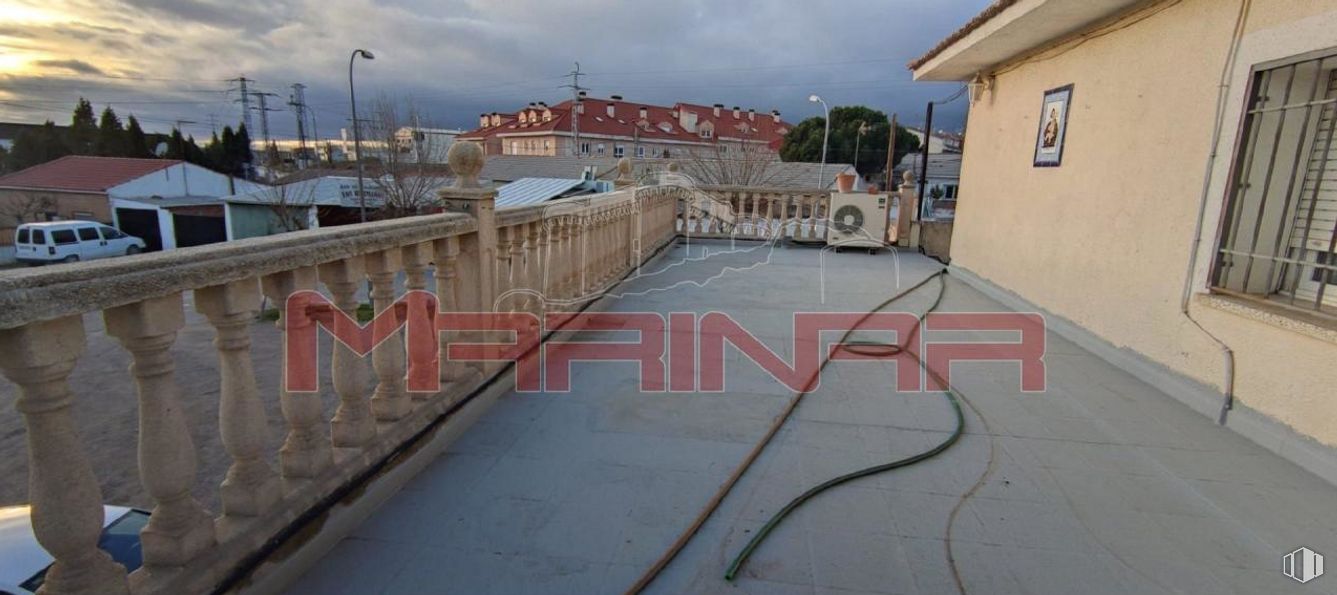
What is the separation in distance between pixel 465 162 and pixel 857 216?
6852 mm

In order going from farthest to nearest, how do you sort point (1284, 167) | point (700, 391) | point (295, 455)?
point (700, 391) → point (1284, 167) → point (295, 455)

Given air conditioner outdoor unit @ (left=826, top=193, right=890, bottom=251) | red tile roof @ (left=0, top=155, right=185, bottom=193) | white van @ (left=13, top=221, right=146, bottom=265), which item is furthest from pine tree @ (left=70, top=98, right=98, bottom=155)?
air conditioner outdoor unit @ (left=826, top=193, right=890, bottom=251)

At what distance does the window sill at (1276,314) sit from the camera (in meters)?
2.45

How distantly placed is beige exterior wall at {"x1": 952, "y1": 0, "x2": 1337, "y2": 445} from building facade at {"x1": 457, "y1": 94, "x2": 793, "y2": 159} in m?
41.1

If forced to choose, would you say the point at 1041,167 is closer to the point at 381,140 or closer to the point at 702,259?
the point at 702,259

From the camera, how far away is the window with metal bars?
2740mm

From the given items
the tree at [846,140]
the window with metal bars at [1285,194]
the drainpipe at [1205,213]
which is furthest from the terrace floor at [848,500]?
the tree at [846,140]

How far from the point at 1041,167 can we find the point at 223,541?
5.76m

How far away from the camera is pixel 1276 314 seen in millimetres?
2678

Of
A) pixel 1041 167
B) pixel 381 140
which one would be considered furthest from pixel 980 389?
pixel 381 140

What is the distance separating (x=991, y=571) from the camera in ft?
5.84

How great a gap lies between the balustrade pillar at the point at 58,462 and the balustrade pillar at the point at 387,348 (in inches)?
36.2

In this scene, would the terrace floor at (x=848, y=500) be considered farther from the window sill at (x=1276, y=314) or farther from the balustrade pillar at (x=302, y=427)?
the window sill at (x=1276, y=314)

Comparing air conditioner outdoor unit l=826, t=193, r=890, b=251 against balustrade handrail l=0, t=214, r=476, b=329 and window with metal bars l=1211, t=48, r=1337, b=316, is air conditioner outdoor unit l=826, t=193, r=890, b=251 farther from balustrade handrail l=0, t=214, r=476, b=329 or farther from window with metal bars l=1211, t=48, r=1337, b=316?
balustrade handrail l=0, t=214, r=476, b=329
